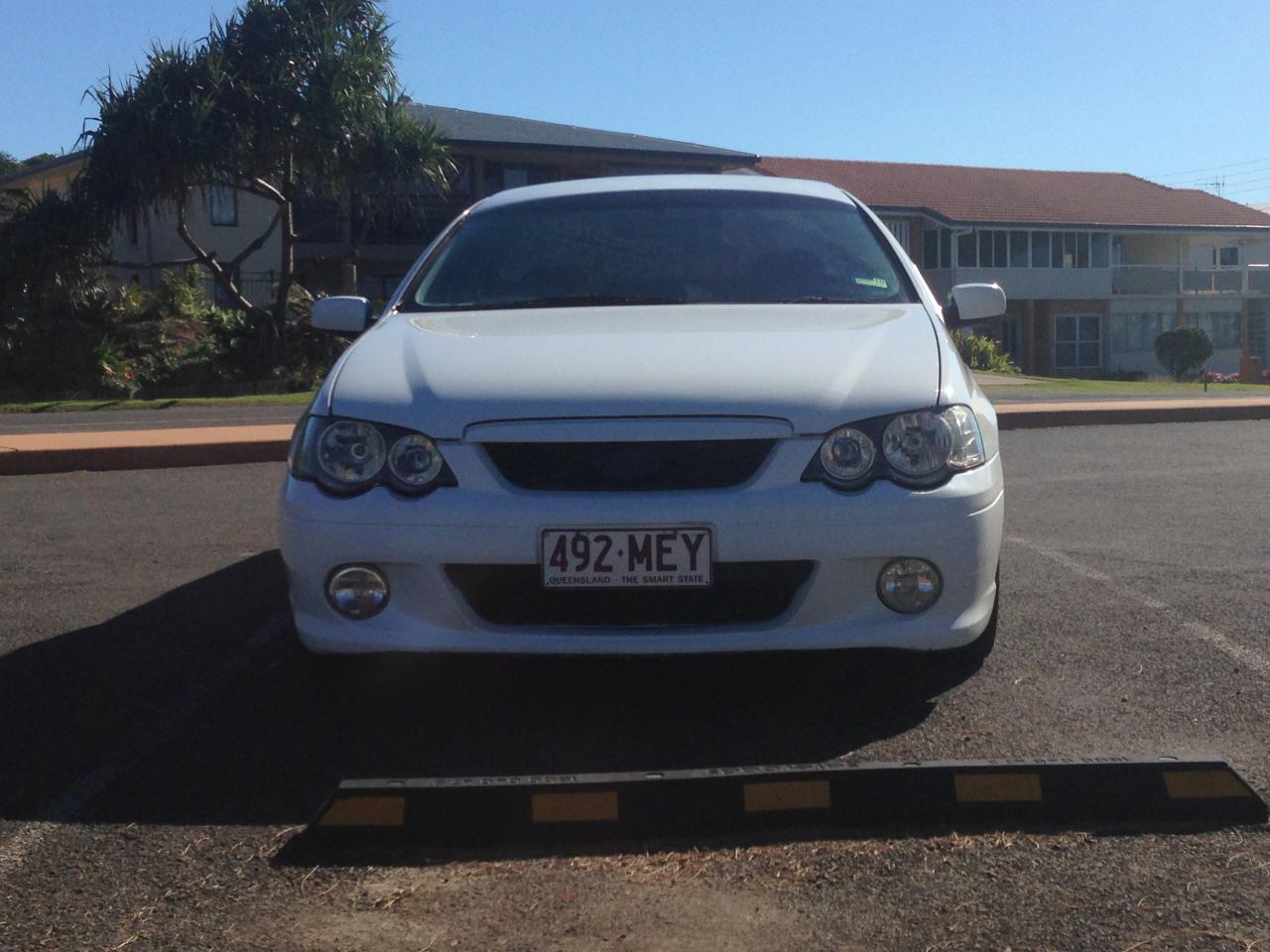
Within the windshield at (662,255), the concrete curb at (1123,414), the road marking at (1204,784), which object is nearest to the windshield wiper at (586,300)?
the windshield at (662,255)

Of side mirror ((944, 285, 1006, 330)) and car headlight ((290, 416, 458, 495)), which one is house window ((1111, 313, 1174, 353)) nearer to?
side mirror ((944, 285, 1006, 330))

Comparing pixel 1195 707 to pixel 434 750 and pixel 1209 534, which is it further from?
pixel 1209 534

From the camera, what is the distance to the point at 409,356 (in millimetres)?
3805

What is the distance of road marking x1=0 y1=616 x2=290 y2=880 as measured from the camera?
2.85m

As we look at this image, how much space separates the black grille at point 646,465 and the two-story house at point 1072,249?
130 feet

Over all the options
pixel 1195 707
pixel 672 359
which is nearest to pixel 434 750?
pixel 672 359

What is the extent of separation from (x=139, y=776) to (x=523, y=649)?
0.94 m

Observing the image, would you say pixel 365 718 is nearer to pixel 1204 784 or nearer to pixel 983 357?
pixel 1204 784

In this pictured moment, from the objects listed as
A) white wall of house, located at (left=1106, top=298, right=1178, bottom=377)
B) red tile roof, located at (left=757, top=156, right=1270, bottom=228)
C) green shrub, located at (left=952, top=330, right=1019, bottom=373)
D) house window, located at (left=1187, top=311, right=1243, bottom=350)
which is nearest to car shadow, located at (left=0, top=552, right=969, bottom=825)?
green shrub, located at (left=952, top=330, right=1019, bottom=373)

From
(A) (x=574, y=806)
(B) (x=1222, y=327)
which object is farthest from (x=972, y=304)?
(B) (x=1222, y=327)

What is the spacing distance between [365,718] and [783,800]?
1293 mm

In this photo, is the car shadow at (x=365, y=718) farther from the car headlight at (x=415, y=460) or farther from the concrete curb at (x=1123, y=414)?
the concrete curb at (x=1123, y=414)

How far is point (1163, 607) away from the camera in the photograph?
488 cm

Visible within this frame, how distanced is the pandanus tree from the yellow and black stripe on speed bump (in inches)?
863
